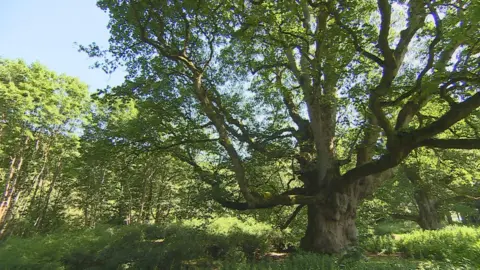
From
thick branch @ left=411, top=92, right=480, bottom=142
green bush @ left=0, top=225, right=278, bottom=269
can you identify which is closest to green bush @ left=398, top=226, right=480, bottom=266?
thick branch @ left=411, top=92, right=480, bottom=142

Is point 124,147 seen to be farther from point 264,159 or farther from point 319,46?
point 319,46

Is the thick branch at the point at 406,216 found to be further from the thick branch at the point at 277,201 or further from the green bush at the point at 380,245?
the thick branch at the point at 277,201

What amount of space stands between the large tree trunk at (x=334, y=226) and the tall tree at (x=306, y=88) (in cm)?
3

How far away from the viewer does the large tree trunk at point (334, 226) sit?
26.6 ft

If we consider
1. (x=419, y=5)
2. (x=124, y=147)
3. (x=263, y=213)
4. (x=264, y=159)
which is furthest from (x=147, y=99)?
(x=419, y=5)

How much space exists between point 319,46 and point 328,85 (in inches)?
56.6

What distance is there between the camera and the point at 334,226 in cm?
823

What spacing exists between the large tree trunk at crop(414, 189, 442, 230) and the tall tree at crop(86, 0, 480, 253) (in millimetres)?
12767

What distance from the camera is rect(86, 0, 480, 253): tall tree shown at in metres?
6.16

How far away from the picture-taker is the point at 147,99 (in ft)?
29.0

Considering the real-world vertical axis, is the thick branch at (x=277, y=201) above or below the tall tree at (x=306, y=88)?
below

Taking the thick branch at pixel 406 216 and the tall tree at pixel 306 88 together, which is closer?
the tall tree at pixel 306 88

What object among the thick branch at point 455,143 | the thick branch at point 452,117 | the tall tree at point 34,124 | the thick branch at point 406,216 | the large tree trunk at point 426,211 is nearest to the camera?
the thick branch at point 452,117

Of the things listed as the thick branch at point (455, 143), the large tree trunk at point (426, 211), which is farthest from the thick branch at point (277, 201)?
the large tree trunk at point (426, 211)
